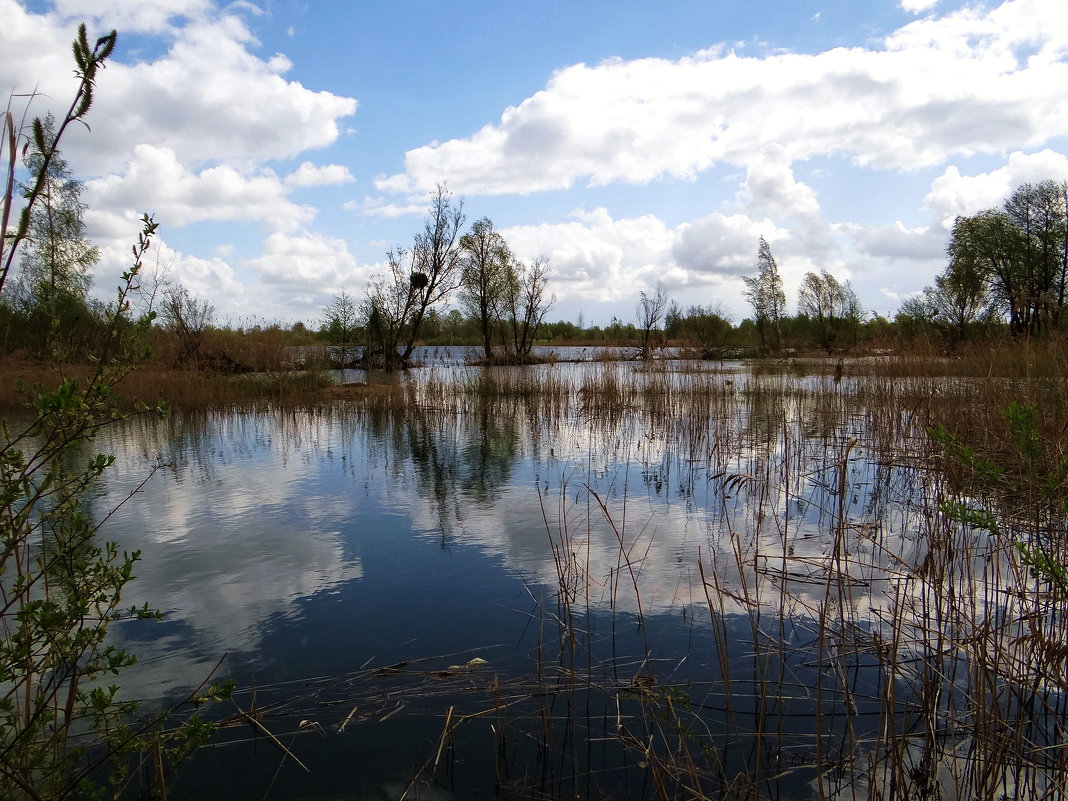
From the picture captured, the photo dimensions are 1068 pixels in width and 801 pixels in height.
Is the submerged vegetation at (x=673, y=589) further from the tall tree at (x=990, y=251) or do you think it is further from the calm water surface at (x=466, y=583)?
the tall tree at (x=990, y=251)

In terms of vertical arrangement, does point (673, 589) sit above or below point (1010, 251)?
below

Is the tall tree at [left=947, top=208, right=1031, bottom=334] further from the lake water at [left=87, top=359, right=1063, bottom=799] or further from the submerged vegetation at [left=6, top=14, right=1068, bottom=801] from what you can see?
the lake water at [left=87, top=359, right=1063, bottom=799]

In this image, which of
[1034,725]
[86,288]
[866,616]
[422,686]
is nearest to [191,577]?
[422,686]

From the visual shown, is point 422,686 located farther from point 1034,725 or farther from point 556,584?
point 1034,725

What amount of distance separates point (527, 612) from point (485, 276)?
28590 millimetres

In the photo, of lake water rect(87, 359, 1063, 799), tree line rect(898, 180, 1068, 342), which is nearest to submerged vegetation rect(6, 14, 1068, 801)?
lake water rect(87, 359, 1063, 799)

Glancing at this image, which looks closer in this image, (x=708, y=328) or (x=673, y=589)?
(x=673, y=589)

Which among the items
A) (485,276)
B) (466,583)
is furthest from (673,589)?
(485,276)

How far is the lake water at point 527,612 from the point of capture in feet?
7.62

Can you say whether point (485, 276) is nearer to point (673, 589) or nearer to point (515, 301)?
point (515, 301)

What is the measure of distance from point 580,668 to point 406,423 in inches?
350

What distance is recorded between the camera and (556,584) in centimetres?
395

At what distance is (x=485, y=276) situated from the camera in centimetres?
3125

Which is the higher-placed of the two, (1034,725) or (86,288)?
(86,288)
